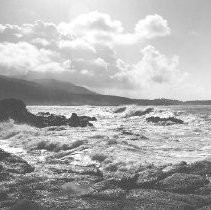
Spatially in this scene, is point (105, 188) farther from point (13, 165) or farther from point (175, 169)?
point (13, 165)

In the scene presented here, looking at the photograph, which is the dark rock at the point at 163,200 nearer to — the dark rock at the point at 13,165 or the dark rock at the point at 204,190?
the dark rock at the point at 204,190

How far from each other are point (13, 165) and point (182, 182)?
6.22 meters

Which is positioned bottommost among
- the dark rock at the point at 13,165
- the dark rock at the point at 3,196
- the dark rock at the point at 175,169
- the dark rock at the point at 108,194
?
the dark rock at the point at 3,196

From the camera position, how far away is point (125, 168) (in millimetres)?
15609

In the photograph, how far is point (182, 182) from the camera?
38.8 ft

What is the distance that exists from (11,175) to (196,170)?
6.21m

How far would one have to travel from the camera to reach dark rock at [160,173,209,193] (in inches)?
451

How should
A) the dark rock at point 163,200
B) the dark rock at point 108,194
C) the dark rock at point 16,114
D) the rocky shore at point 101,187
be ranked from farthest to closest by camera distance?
the dark rock at point 16,114, the dark rock at point 108,194, the rocky shore at point 101,187, the dark rock at point 163,200

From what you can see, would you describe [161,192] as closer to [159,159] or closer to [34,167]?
[34,167]

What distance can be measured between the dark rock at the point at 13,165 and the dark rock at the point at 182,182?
5.05 meters

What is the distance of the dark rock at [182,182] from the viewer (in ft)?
37.6

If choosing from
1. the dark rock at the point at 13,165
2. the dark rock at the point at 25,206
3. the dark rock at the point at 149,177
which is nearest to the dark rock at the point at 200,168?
the dark rock at the point at 149,177

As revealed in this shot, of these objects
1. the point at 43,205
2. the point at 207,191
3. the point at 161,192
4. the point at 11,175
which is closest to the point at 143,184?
the point at 161,192

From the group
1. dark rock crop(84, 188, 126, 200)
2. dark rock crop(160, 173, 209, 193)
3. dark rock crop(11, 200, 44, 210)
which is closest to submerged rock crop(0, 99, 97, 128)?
dark rock crop(160, 173, 209, 193)
